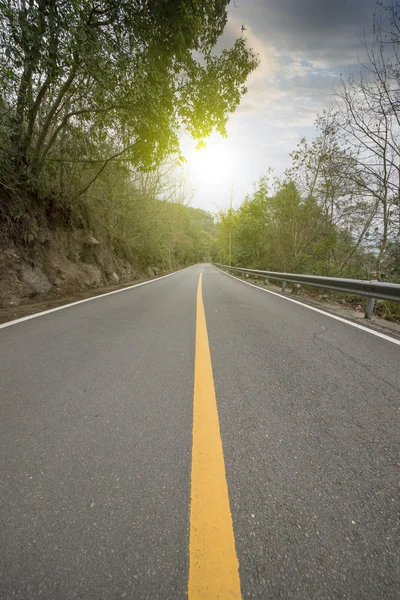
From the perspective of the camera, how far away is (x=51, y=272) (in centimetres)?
682

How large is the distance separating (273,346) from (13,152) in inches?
304

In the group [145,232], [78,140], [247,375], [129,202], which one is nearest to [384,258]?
[247,375]

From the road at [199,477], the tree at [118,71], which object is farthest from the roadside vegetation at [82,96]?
the road at [199,477]

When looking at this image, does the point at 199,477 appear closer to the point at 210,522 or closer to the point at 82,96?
the point at 210,522

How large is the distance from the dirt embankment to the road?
Result: 3601 millimetres

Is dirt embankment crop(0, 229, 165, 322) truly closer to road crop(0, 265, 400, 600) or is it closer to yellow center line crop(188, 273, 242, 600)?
road crop(0, 265, 400, 600)

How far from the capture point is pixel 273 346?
2844mm

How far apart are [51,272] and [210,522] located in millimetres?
7640

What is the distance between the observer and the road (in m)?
0.80

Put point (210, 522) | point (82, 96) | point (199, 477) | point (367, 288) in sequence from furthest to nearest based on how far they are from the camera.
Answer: point (82, 96)
point (367, 288)
point (199, 477)
point (210, 522)

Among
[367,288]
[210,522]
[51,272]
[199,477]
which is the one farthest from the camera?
[51,272]

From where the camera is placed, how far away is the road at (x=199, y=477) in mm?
797

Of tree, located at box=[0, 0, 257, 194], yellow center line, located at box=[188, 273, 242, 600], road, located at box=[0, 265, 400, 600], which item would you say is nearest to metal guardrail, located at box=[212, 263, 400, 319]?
road, located at box=[0, 265, 400, 600]

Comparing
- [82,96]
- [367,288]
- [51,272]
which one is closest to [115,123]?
[82,96]
